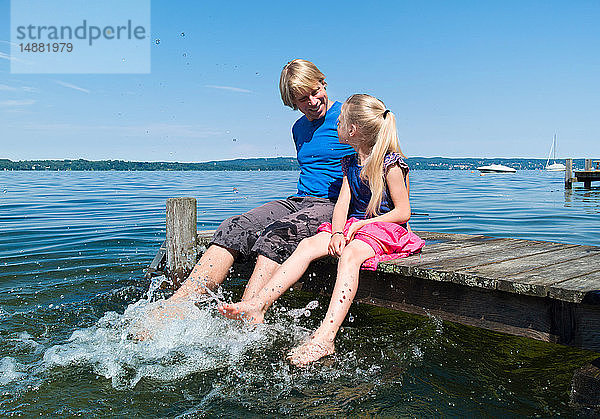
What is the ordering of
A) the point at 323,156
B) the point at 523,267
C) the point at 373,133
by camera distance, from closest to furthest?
1. the point at 523,267
2. the point at 373,133
3. the point at 323,156

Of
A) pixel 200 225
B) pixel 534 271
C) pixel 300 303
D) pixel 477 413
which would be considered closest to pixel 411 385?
pixel 477 413

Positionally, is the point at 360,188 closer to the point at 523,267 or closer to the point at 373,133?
the point at 373,133

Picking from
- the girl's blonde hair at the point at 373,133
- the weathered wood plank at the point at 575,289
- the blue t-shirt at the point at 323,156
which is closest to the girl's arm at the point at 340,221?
the girl's blonde hair at the point at 373,133

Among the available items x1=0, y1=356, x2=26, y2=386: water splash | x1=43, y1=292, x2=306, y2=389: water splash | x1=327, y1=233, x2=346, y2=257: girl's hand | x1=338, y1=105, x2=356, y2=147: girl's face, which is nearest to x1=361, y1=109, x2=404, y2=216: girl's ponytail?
x1=338, y1=105, x2=356, y2=147: girl's face

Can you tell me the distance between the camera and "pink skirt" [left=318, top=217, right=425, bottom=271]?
13.6ft

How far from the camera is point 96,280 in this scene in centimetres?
677

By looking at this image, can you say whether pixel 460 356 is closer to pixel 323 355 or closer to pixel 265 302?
pixel 323 355

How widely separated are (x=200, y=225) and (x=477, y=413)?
8.73m

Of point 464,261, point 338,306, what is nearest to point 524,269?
point 464,261

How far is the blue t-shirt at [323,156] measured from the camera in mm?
5008

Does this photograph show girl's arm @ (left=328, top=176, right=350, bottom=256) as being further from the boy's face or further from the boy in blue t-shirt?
the boy's face

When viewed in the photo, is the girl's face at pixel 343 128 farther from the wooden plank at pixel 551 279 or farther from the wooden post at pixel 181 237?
the wooden post at pixel 181 237

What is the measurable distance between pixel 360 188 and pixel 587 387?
2153 millimetres

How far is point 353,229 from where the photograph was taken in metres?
4.19
